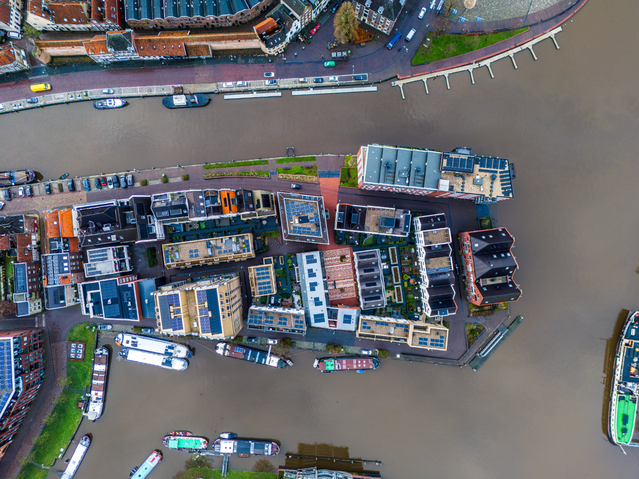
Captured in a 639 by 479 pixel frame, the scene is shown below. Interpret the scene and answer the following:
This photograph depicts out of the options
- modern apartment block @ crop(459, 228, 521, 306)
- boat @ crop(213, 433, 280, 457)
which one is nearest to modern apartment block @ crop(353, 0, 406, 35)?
modern apartment block @ crop(459, 228, 521, 306)

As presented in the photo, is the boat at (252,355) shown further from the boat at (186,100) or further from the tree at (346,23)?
→ the tree at (346,23)

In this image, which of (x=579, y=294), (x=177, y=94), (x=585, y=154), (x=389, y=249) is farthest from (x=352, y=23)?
(x=579, y=294)

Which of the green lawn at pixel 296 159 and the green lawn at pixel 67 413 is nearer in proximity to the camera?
the green lawn at pixel 67 413

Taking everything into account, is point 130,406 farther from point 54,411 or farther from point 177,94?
point 177,94

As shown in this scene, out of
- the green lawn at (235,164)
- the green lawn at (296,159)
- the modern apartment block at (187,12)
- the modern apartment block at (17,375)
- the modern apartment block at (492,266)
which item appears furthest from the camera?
the green lawn at (235,164)

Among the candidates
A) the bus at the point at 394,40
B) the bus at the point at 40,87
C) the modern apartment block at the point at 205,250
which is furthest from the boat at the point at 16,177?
the bus at the point at 394,40

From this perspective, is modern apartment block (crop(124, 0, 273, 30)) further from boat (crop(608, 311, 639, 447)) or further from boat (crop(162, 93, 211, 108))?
boat (crop(608, 311, 639, 447))

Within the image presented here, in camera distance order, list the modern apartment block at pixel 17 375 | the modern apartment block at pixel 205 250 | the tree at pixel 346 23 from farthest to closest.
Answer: the tree at pixel 346 23 → the modern apartment block at pixel 205 250 → the modern apartment block at pixel 17 375
